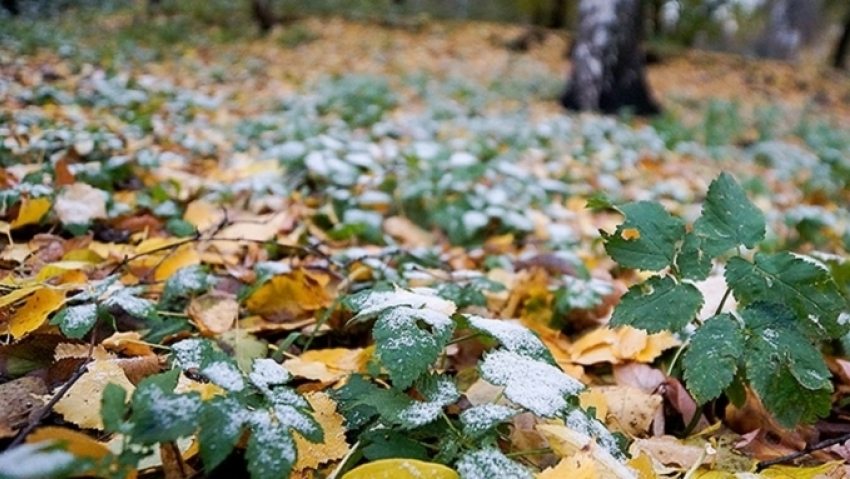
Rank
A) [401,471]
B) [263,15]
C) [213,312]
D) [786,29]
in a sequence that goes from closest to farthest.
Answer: [401,471] < [213,312] < [263,15] < [786,29]

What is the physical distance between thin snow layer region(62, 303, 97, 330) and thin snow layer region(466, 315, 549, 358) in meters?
0.59

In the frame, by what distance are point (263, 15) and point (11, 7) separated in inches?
114

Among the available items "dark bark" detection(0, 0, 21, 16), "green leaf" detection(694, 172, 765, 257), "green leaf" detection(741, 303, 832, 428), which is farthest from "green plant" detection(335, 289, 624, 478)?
"dark bark" detection(0, 0, 21, 16)

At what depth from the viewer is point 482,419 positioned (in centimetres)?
81

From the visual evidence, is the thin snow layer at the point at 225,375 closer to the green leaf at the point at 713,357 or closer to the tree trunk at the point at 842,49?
the green leaf at the point at 713,357

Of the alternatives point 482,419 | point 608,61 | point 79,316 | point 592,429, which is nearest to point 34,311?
point 79,316

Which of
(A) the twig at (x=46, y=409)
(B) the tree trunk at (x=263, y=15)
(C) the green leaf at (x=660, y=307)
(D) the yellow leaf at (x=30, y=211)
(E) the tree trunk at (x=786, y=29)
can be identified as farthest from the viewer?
(E) the tree trunk at (x=786, y=29)

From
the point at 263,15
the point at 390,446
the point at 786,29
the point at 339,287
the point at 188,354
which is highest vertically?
the point at 188,354

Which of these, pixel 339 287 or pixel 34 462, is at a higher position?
pixel 34 462

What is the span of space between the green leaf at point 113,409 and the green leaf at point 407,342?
1.03 ft

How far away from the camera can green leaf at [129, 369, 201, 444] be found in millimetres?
627

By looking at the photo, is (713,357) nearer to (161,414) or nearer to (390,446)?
(390,446)

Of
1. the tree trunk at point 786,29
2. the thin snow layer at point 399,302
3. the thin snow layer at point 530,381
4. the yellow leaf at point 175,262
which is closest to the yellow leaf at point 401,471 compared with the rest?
the thin snow layer at point 530,381

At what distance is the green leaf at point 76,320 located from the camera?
3.16 ft
